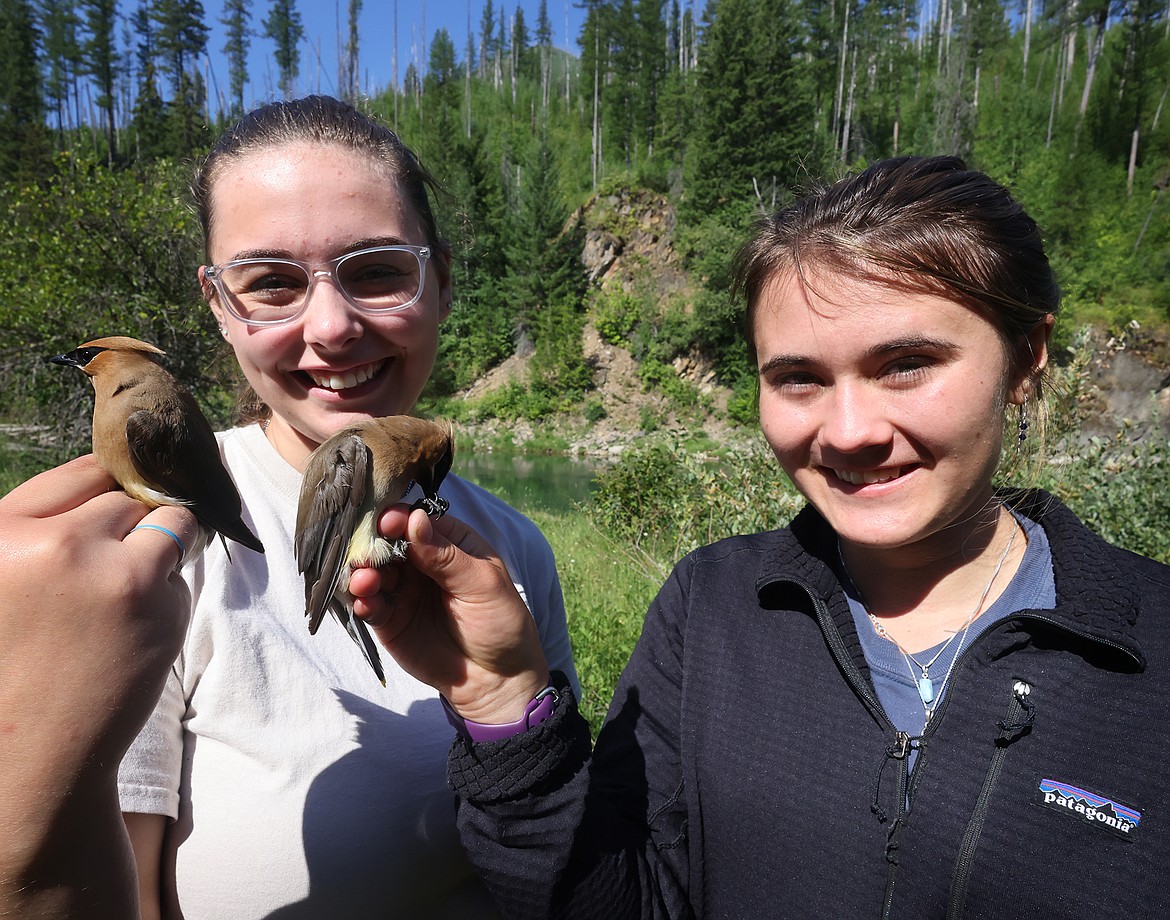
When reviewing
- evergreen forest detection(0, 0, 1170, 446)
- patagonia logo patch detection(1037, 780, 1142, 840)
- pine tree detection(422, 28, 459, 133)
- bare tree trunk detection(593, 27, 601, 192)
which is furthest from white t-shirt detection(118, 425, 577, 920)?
pine tree detection(422, 28, 459, 133)

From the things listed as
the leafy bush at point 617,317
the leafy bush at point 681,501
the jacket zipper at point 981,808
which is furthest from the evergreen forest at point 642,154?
the jacket zipper at point 981,808

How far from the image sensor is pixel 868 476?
194cm

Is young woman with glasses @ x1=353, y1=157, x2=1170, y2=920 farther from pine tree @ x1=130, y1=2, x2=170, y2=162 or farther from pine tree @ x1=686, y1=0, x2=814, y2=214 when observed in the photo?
pine tree @ x1=130, y1=2, x2=170, y2=162

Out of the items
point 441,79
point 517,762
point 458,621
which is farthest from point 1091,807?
point 441,79

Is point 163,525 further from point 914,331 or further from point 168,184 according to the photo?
point 168,184

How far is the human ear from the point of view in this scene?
2.01m

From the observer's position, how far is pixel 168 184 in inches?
702

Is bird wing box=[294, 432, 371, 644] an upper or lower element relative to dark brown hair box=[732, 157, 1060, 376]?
lower

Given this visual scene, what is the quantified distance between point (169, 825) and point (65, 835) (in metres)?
0.71

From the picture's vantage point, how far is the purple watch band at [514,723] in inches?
71.4

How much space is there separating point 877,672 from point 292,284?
2.06m

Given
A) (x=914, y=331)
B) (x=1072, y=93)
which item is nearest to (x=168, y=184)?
(x=914, y=331)

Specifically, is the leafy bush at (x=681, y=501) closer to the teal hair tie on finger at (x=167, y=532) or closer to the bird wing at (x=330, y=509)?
the bird wing at (x=330, y=509)

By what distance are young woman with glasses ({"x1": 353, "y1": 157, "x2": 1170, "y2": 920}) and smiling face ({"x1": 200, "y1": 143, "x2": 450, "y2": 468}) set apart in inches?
24.3
